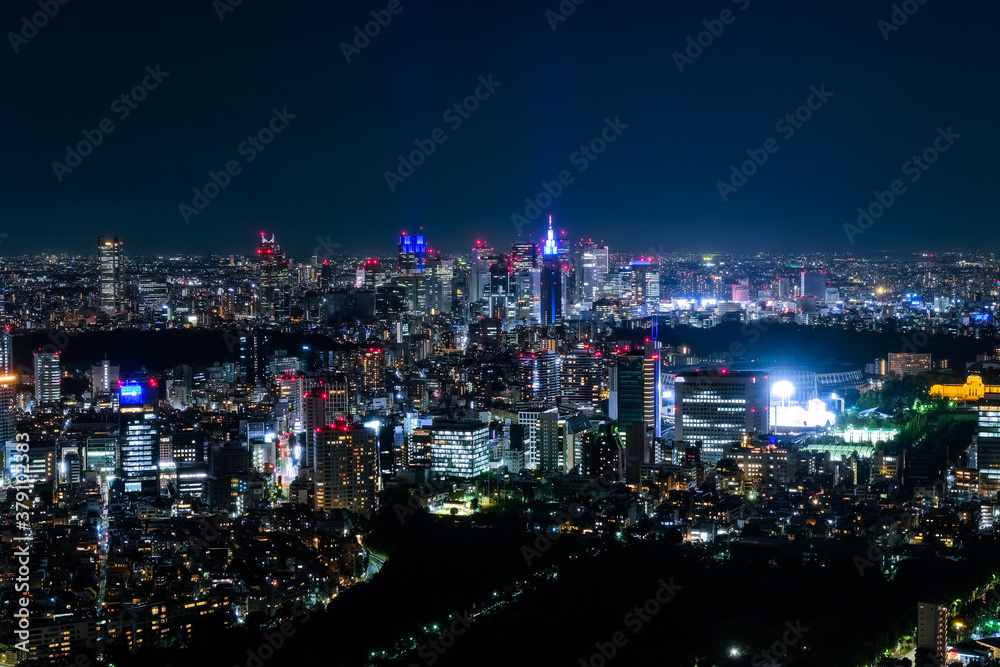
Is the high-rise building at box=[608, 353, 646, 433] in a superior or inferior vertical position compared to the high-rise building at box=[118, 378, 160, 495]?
superior

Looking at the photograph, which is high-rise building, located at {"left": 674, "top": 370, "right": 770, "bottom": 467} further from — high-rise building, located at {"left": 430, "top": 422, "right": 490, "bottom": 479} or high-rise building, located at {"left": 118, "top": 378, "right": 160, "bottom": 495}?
high-rise building, located at {"left": 118, "top": 378, "right": 160, "bottom": 495}

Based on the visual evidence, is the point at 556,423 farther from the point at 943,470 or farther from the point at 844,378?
the point at 844,378

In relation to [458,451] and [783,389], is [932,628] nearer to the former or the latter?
[458,451]

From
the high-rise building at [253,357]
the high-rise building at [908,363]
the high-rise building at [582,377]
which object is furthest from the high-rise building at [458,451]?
the high-rise building at [908,363]

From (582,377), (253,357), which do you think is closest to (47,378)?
(253,357)

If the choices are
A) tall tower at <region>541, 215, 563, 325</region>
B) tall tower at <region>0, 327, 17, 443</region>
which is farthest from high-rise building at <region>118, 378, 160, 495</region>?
tall tower at <region>541, 215, 563, 325</region>

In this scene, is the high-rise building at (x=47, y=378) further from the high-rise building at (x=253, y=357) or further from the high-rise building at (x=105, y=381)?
the high-rise building at (x=253, y=357)
